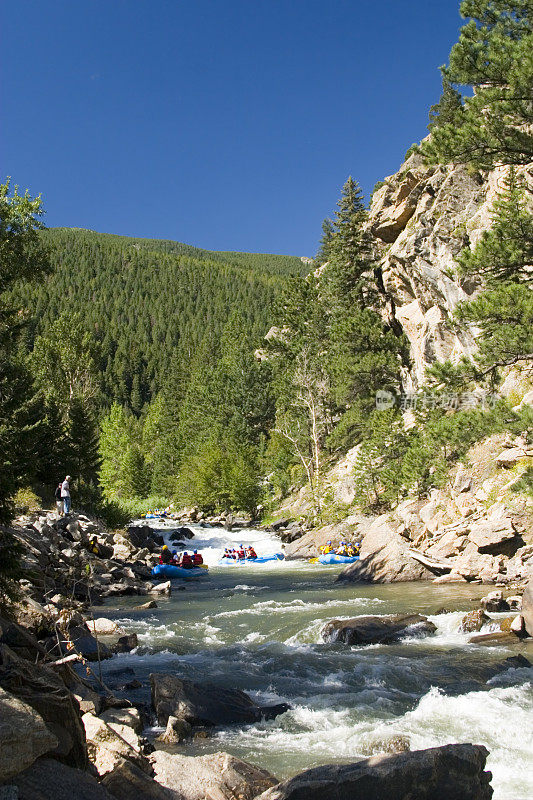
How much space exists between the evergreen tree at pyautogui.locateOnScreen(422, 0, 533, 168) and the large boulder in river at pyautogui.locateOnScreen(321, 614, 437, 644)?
10410 mm

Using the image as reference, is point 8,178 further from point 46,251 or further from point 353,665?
point 353,665

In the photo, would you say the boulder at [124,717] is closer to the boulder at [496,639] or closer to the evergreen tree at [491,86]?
the boulder at [496,639]

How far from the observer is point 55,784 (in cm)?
445

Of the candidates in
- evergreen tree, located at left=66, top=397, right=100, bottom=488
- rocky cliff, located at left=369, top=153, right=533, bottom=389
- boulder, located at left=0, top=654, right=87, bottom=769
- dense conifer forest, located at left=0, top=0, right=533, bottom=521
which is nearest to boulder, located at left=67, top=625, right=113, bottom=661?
dense conifer forest, located at left=0, top=0, right=533, bottom=521

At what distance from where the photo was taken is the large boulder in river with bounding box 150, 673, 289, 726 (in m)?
8.12

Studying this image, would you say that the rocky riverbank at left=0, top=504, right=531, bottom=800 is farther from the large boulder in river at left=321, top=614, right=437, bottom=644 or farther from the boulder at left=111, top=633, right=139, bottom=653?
the large boulder in river at left=321, top=614, right=437, bottom=644

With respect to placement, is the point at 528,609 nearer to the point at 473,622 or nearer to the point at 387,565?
the point at 473,622

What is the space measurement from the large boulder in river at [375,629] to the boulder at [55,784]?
8.30 m

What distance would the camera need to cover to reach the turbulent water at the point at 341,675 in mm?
7207

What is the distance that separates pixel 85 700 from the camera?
697 cm

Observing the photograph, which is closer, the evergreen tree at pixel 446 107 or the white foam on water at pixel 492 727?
the white foam on water at pixel 492 727

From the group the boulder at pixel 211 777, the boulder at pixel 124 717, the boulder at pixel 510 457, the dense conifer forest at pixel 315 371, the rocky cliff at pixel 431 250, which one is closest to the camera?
the boulder at pixel 211 777

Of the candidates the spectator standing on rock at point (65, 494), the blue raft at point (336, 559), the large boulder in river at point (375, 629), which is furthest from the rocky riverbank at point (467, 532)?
the spectator standing on rock at point (65, 494)

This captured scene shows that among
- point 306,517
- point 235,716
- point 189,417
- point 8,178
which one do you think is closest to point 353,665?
point 235,716
